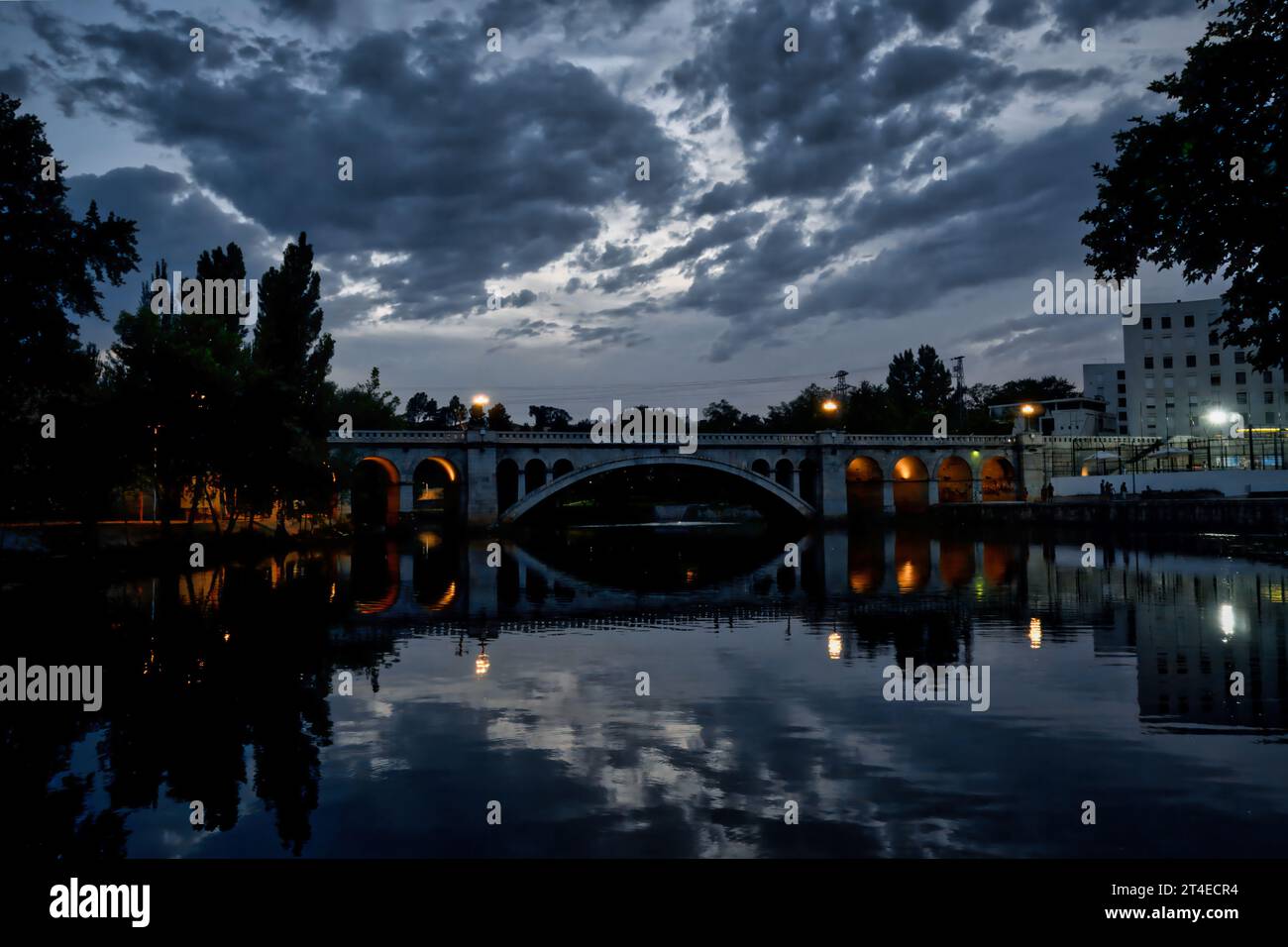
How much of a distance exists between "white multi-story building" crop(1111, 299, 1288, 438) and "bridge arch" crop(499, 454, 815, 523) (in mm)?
52145

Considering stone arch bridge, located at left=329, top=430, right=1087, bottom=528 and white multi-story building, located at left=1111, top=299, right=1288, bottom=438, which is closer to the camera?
stone arch bridge, located at left=329, top=430, right=1087, bottom=528

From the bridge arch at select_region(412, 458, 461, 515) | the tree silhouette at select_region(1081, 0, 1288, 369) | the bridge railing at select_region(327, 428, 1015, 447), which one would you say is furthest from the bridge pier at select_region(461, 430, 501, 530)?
the tree silhouette at select_region(1081, 0, 1288, 369)

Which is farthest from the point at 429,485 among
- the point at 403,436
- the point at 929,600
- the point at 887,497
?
the point at 929,600

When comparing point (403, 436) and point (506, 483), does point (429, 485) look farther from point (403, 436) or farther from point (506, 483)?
point (403, 436)

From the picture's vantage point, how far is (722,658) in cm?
1870

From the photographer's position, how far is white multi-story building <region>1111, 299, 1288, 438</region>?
109125 millimetres

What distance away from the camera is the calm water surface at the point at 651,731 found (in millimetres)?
8742

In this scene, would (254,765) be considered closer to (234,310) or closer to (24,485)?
(24,485)

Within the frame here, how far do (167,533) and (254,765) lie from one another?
34.3 meters

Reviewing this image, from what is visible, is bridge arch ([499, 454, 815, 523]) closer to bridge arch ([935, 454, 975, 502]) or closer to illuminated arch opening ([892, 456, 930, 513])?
illuminated arch opening ([892, 456, 930, 513])

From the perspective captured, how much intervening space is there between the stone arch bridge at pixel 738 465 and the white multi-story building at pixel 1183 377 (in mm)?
24477

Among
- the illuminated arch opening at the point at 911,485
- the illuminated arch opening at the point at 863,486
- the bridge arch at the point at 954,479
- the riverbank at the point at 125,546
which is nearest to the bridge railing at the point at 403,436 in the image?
the riverbank at the point at 125,546

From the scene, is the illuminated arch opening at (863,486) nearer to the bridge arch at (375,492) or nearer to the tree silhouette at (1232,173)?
the bridge arch at (375,492)

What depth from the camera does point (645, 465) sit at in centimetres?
8431
